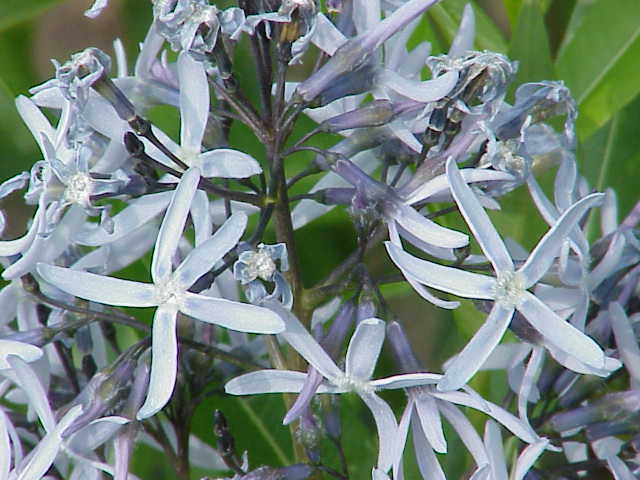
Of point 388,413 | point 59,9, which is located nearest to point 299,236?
point 388,413

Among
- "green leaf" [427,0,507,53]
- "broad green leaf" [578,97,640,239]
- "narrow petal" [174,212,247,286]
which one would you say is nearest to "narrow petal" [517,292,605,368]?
"narrow petal" [174,212,247,286]

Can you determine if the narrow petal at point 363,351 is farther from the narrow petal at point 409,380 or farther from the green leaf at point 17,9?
the green leaf at point 17,9

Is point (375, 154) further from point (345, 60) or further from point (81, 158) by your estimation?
point (81, 158)

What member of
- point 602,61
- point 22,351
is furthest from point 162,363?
point 602,61

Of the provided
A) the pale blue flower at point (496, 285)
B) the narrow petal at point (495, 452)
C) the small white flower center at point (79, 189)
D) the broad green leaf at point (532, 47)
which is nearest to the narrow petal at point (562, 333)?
the pale blue flower at point (496, 285)

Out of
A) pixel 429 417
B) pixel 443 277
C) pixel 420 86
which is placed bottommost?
pixel 429 417

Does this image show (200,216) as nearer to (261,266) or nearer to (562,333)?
(261,266)

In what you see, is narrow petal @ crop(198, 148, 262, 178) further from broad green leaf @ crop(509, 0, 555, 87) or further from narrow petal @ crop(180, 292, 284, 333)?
broad green leaf @ crop(509, 0, 555, 87)
